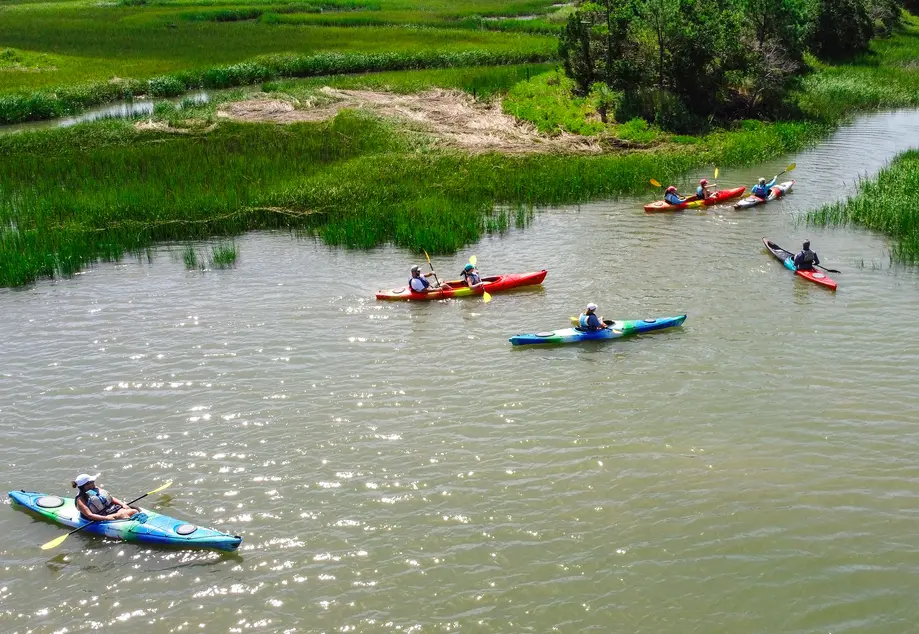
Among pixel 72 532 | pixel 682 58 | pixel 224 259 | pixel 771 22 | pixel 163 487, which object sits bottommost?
pixel 72 532

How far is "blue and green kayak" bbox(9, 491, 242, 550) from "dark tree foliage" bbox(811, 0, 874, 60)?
54.0 metres

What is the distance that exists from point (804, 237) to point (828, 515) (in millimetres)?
14393

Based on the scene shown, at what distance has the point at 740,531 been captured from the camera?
11969mm

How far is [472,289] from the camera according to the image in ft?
68.6

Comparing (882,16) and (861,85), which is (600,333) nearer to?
(861,85)

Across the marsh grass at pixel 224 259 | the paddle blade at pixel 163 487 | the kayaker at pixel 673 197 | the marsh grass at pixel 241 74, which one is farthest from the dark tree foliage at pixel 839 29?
the paddle blade at pixel 163 487

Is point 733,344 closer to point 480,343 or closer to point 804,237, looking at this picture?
point 480,343

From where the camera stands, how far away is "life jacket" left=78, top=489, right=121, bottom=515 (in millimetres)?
12477

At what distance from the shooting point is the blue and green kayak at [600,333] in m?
18.1

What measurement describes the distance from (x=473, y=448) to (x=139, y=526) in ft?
18.5

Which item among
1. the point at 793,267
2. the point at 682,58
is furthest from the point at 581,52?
the point at 793,267

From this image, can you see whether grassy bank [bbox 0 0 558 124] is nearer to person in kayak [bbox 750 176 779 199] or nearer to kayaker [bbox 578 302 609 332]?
person in kayak [bbox 750 176 779 199]

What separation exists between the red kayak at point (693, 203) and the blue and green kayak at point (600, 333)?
379 inches

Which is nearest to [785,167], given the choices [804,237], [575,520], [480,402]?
[804,237]
